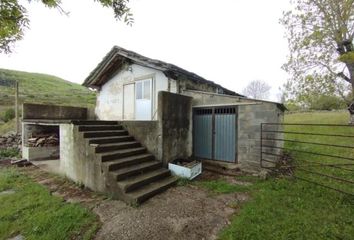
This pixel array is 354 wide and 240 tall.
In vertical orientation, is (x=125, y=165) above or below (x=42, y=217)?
above

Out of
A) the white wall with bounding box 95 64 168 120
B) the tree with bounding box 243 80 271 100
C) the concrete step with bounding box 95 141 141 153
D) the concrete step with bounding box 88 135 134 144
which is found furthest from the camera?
the tree with bounding box 243 80 271 100

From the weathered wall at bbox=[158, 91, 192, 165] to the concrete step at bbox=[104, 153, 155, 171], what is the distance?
0.54m

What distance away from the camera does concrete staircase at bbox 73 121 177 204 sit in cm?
449

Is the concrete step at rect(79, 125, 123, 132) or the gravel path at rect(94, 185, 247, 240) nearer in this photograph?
the gravel path at rect(94, 185, 247, 240)

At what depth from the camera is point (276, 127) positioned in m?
6.86

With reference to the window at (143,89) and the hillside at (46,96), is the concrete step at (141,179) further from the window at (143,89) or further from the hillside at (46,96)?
the hillside at (46,96)

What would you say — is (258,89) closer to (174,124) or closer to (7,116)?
(174,124)


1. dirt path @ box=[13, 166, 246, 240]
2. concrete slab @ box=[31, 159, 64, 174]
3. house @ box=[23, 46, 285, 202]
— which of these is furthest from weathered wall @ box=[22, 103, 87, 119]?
dirt path @ box=[13, 166, 246, 240]

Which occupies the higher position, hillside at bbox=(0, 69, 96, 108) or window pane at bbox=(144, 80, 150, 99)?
hillside at bbox=(0, 69, 96, 108)

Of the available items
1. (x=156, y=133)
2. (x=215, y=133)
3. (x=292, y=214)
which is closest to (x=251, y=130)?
(x=215, y=133)

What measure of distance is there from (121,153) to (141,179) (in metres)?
1.09

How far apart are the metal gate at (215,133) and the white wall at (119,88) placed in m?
1.98

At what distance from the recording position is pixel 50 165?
25.5ft

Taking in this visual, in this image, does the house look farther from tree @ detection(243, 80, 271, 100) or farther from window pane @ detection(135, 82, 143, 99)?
tree @ detection(243, 80, 271, 100)
